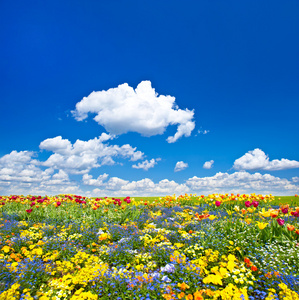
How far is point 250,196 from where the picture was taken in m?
11.7

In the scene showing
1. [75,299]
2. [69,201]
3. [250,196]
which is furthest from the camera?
[69,201]

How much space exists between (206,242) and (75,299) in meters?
3.54

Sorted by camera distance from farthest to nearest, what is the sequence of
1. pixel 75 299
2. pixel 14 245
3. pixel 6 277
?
pixel 14 245 → pixel 6 277 → pixel 75 299

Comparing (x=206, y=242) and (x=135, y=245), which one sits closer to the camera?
(x=206, y=242)

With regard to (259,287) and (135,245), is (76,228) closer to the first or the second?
(135,245)

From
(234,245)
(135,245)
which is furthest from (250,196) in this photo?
(135,245)

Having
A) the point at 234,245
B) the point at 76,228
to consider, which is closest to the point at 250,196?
the point at 234,245

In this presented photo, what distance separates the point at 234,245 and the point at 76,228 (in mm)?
5521

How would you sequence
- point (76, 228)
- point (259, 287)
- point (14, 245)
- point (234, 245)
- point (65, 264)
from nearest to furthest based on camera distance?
point (259, 287), point (65, 264), point (234, 245), point (14, 245), point (76, 228)

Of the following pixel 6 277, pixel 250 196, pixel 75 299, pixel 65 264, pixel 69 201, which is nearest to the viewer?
pixel 75 299

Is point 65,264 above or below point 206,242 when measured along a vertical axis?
below

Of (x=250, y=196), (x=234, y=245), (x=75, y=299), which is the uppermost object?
(x=250, y=196)

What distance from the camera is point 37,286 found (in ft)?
16.6

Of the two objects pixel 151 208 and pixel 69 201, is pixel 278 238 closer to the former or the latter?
pixel 151 208
